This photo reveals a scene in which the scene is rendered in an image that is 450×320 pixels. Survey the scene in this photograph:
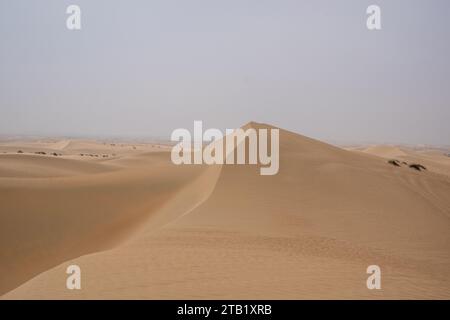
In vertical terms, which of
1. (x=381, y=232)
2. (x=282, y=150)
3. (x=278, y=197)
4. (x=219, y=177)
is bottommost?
(x=381, y=232)

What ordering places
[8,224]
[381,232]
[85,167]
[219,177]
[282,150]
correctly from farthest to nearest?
1. [85,167]
2. [282,150]
3. [219,177]
4. [8,224]
5. [381,232]

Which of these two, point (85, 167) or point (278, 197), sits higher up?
point (85, 167)

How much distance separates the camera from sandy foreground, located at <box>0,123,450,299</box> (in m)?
5.24

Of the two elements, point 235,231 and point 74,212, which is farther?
point 74,212

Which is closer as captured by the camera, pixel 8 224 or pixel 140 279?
pixel 140 279

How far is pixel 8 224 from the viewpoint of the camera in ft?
37.1

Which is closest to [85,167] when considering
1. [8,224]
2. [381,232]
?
[8,224]

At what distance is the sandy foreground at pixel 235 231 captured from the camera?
5.24m

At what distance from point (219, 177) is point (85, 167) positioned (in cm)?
1309

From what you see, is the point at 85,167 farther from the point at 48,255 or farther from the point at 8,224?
the point at 48,255

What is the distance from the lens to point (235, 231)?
7.79 metres

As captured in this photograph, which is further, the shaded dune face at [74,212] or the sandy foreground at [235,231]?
the shaded dune face at [74,212]

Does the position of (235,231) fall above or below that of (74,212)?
below

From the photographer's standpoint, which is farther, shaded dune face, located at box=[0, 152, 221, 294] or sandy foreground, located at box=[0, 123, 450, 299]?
shaded dune face, located at box=[0, 152, 221, 294]
